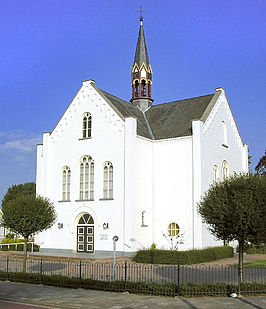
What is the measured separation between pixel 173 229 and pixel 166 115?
35.3ft

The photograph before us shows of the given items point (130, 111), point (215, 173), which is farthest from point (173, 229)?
point (130, 111)

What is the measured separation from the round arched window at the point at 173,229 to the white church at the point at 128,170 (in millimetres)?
77

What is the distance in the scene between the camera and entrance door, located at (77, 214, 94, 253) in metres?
32.3

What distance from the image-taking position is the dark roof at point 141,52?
40.6m

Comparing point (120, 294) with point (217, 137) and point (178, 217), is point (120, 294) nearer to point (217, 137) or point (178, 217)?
point (178, 217)

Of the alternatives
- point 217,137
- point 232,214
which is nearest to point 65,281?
point 232,214

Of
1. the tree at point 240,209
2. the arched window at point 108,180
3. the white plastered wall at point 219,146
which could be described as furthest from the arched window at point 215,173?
the tree at point 240,209

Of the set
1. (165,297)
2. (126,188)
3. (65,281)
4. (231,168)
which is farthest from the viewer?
(231,168)

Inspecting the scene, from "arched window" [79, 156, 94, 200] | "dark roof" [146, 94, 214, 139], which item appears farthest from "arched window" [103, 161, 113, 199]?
"dark roof" [146, 94, 214, 139]

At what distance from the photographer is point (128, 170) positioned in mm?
30641

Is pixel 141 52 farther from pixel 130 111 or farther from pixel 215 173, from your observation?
pixel 215 173

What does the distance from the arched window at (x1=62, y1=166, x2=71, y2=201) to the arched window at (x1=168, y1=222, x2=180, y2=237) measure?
890 centimetres

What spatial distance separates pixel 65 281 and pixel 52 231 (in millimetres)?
16905

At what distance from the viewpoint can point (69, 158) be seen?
34.7m
